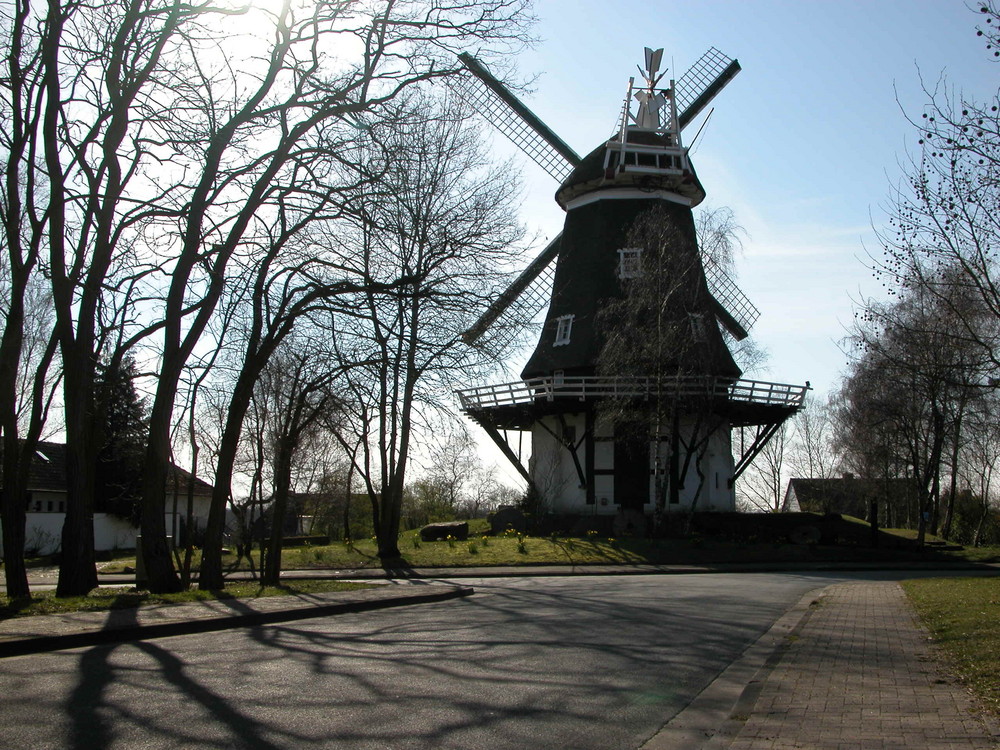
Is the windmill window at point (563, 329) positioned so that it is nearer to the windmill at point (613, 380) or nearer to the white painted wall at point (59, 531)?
the windmill at point (613, 380)

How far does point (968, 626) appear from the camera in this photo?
1195 cm

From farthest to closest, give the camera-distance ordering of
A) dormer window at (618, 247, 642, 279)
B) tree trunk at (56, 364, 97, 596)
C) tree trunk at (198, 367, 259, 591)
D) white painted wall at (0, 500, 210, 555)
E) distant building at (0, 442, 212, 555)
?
distant building at (0, 442, 212, 555) → white painted wall at (0, 500, 210, 555) → dormer window at (618, 247, 642, 279) → tree trunk at (198, 367, 259, 591) → tree trunk at (56, 364, 97, 596)

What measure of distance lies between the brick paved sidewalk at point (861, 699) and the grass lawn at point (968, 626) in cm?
19

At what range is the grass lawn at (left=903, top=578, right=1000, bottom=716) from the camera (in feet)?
27.3

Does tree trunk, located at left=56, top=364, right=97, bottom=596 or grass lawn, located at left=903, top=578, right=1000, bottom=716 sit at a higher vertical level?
tree trunk, located at left=56, top=364, right=97, bottom=596

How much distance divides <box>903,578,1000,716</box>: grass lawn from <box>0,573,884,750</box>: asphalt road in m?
2.21

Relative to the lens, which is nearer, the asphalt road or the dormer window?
the asphalt road

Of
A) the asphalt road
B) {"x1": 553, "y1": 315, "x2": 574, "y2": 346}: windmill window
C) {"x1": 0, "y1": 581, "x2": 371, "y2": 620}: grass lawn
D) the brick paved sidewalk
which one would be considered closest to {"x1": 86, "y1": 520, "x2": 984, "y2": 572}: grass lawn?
{"x1": 553, "y1": 315, "x2": 574, "y2": 346}: windmill window

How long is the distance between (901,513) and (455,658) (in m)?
66.1

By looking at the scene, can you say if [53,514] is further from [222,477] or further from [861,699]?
[861,699]

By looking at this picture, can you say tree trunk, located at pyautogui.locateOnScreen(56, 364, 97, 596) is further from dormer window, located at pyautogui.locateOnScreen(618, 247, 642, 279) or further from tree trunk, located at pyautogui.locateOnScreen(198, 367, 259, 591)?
dormer window, located at pyautogui.locateOnScreen(618, 247, 642, 279)

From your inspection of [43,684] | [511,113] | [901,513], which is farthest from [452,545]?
[901,513]

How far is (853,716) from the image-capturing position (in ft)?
23.2

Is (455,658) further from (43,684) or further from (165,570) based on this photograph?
(165,570)
